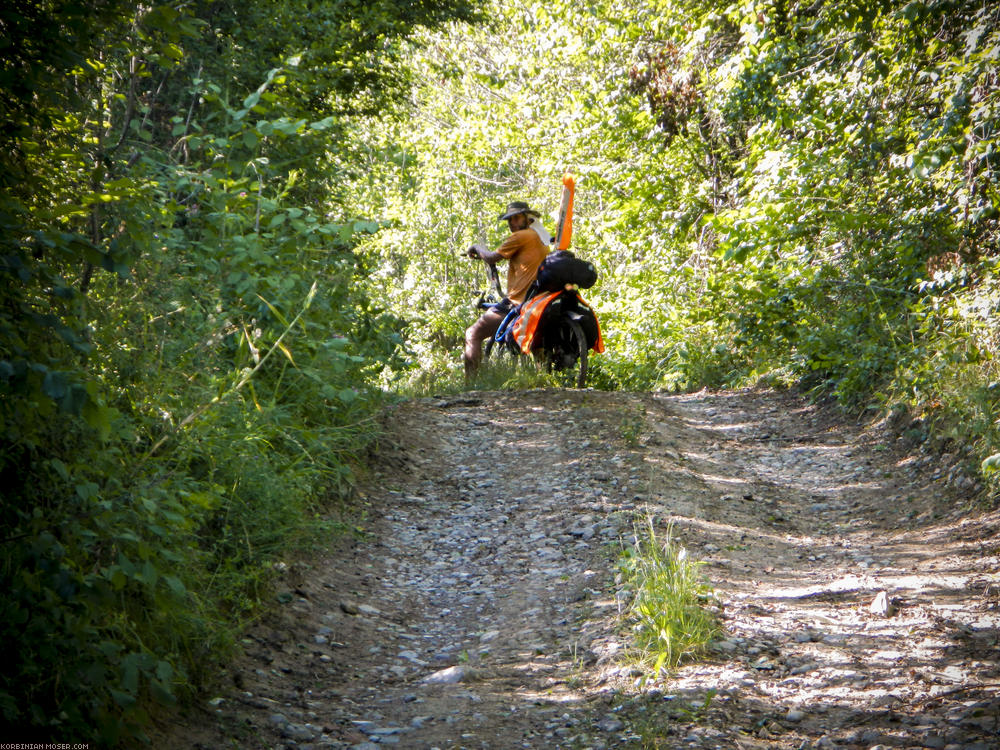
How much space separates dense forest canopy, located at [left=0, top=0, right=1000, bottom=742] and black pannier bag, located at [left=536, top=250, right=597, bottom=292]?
1.69m

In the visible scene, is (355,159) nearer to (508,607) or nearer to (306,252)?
(306,252)

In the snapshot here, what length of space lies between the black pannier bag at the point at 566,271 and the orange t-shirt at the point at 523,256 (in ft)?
2.48

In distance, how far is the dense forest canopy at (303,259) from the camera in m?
2.87

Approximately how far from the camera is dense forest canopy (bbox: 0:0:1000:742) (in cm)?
287

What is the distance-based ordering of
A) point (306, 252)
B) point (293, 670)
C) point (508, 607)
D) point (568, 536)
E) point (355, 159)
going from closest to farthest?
point (293, 670) → point (508, 607) → point (568, 536) → point (306, 252) → point (355, 159)

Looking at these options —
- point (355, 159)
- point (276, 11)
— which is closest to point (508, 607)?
point (276, 11)

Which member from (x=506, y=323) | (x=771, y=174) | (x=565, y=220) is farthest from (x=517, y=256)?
(x=771, y=174)

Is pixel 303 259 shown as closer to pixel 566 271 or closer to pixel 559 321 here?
pixel 566 271

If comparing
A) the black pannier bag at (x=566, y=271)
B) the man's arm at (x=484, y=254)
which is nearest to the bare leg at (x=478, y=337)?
the man's arm at (x=484, y=254)

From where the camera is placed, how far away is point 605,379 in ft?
49.9

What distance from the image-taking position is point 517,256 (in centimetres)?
1106

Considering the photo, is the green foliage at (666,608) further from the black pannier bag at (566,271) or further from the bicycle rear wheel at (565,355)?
the bicycle rear wheel at (565,355)

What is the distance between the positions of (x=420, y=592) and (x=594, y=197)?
16.5 meters

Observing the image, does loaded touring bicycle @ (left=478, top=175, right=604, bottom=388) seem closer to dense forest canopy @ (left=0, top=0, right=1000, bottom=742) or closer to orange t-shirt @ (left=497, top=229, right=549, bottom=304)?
orange t-shirt @ (left=497, top=229, right=549, bottom=304)
